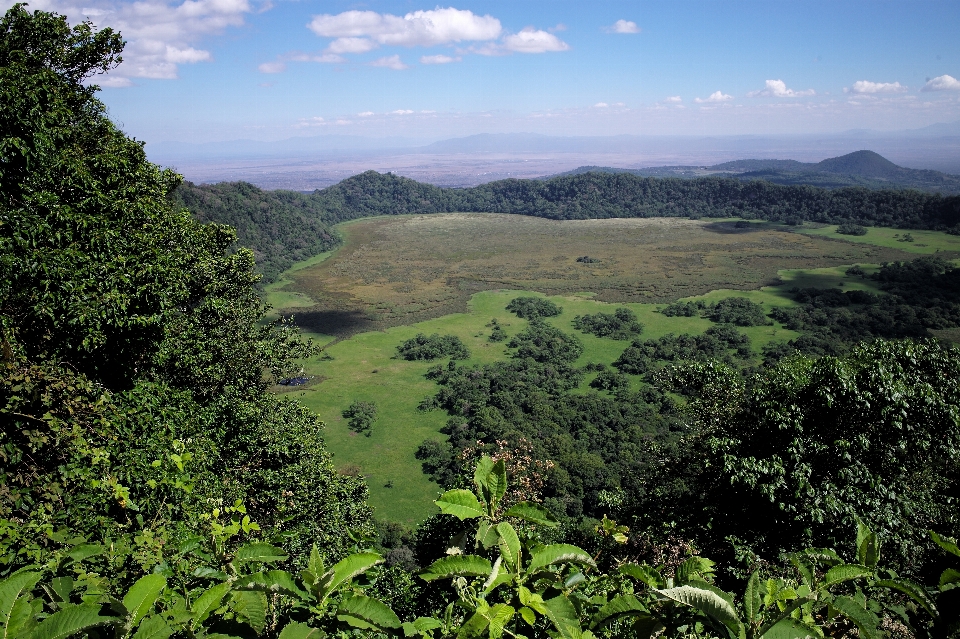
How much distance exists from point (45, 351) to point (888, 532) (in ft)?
32.5

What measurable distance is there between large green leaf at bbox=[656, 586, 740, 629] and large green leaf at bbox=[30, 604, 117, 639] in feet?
5.41

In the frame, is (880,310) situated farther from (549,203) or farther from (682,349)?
(549,203)

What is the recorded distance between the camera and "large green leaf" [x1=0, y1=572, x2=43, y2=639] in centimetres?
146

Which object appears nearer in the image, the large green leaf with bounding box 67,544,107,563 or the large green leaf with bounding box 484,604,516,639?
the large green leaf with bounding box 484,604,516,639

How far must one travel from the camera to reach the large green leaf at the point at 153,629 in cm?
156

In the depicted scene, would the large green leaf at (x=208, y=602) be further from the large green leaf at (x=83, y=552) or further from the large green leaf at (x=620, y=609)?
the large green leaf at (x=620, y=609)

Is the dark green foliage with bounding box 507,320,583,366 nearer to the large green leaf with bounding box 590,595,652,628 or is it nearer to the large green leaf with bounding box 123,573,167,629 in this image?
the large green leaf with bounding box 590,595,652,628

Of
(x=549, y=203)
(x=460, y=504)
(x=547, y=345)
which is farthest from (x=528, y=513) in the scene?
(x=549, y=203)

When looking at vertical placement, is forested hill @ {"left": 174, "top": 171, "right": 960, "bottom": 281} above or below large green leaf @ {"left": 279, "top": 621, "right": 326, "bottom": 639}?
above

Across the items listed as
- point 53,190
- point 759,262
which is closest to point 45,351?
point 53,190

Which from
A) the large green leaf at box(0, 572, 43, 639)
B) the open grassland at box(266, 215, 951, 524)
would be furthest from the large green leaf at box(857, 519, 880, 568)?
the open grassland at box(266, 215, 951, 524)

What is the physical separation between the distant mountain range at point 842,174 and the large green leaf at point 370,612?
363 feet

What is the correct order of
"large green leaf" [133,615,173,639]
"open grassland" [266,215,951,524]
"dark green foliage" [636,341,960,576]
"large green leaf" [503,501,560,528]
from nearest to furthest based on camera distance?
"large green leaf" [133,615,173,639] → "large green leaf" [503,501,560,528] → "dark green foliage" [636,341,960,576] → "open grassland" [266,215,951,524]

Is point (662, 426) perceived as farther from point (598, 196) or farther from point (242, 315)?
point (598, 196)
